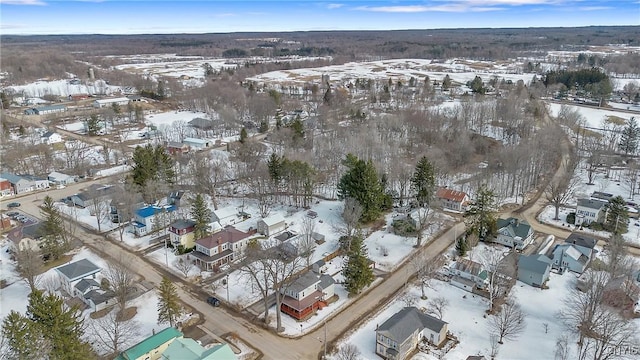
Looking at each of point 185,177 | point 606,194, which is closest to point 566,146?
point 606,194

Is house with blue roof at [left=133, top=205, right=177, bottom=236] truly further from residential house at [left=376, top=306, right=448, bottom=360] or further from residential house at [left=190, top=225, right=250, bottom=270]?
residential house at [left=376, top=306, right=448, bottom=360]

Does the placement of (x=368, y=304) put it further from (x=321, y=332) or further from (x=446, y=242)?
(x=446, y=242)

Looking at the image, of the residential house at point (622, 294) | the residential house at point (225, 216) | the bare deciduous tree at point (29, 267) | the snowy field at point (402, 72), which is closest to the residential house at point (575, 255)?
the residential house at point (622, 294)

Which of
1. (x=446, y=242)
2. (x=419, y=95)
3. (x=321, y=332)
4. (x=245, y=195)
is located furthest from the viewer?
(x=419, y=95)

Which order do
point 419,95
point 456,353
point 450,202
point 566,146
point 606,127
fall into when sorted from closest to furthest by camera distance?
point 456,353
point 450,202
point 566,146
point 606,127
point 419,95

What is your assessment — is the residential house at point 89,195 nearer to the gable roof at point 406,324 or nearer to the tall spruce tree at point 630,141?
the gable roof at point 406,324

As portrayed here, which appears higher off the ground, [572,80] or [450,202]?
[572,80]

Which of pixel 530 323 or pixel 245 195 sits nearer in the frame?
pixel 530 323

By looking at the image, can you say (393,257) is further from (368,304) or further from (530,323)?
(530,323)
